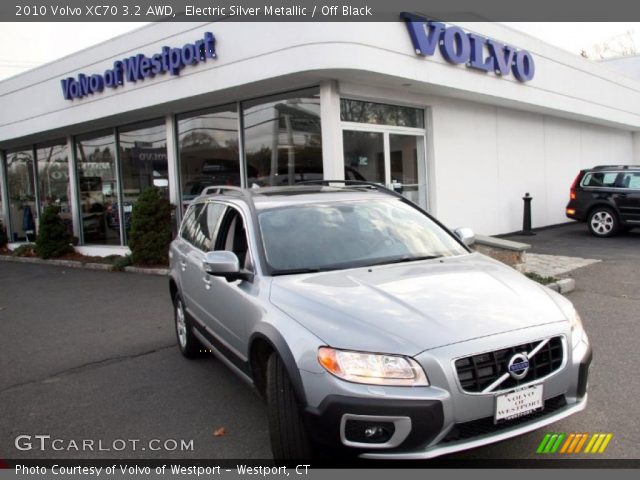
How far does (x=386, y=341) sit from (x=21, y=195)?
18.4 meters

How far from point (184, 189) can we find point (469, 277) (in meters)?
10.0

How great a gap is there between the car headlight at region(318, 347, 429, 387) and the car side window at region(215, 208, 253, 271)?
1.36 m

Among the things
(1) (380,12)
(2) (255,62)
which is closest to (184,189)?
(2) (255,62)

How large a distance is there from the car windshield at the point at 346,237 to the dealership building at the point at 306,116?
4969 millimetres

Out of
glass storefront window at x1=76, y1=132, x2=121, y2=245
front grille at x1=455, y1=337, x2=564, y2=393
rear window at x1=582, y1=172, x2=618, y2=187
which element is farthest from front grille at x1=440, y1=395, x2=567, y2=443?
glass storefront window at x1=76, y1=132, x2=121, y2=245

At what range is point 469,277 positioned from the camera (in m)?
3.53

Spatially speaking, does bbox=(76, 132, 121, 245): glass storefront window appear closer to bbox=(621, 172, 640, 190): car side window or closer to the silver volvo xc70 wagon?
the silver volvo xc70 wagon

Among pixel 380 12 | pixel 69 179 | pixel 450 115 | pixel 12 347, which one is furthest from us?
pixel 69 179

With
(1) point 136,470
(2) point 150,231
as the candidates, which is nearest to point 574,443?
(1) point 136,470

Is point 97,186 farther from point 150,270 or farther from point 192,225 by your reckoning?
point 192,225

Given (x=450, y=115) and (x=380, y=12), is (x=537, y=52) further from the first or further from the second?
(x=380, y=12)

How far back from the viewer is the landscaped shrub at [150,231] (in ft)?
37.6

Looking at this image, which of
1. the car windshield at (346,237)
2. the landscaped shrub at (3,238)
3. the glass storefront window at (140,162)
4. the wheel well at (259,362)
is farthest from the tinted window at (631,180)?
the landscaped shrub at (3,238)

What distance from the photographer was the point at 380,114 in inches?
426
